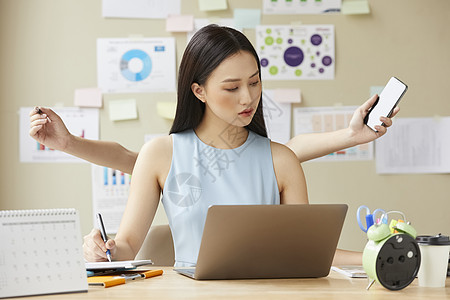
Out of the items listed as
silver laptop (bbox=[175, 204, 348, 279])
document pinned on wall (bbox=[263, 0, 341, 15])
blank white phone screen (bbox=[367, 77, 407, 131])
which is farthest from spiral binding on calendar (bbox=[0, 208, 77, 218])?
document pinned on wall (bbox=[263, 0, 341, 15])

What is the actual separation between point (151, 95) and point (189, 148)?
3.31 feet

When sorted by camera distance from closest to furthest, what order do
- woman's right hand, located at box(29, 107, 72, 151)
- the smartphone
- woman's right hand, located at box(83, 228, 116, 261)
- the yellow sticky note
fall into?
woman's right hand, located at box(83, 228, 116, 261) → the smartphone → woman's right hand, located at box(29, 107, 72, 151) → the yellow sticky note

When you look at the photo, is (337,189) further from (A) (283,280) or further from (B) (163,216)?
(A) (283,280)

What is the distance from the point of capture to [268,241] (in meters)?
1.11

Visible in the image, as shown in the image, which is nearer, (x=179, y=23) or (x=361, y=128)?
(x=361, y=128)

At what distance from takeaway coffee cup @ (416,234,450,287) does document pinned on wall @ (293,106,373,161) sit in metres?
1.59

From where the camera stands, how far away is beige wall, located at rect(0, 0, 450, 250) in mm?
2660

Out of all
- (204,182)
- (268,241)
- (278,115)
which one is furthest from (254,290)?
(278,115)

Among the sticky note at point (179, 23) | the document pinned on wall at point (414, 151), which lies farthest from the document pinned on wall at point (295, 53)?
the document pinned on wall at point (414, 151)

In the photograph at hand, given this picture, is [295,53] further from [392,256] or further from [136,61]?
[392,256]

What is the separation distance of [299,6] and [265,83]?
391 millimetres

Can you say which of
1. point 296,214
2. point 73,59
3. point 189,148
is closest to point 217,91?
point 189,148

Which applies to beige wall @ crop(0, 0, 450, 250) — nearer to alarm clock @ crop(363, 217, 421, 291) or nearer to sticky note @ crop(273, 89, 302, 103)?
sticky note @ crop(273, 89, 302, 103)

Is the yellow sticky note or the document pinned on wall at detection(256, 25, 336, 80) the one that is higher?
the document pinned on wall at detection(256, 25, 336, 80)
